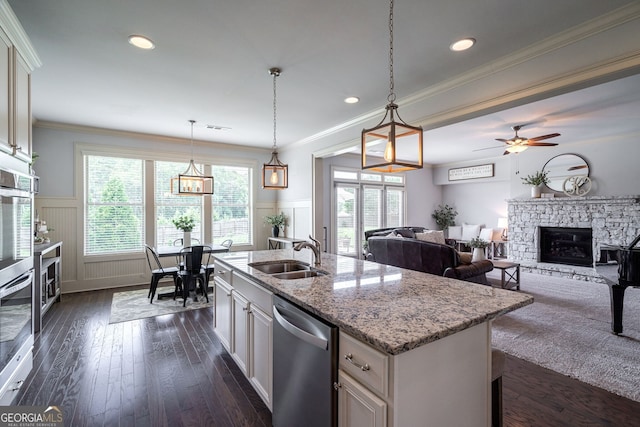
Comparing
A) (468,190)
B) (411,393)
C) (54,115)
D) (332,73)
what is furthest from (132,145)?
(468,190)

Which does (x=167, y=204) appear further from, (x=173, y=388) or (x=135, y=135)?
(x=173, y=388)

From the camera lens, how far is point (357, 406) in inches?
49.0

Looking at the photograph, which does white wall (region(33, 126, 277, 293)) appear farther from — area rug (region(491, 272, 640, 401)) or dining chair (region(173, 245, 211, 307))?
area rug (region(491, 272, 640, 401))

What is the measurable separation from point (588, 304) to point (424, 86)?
13.2 feet

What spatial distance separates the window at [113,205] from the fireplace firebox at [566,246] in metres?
8.52

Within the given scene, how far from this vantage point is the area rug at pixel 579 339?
8.46 feet

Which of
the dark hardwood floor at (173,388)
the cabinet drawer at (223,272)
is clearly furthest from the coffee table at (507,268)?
the cabinet drawer at (223,272)

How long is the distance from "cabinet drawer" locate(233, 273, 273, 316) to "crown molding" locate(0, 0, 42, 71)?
7.60ft

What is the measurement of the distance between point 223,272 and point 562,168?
7.31 m

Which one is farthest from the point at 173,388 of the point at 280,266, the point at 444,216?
the point at 444,216

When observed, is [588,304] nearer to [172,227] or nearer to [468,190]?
[468,190]

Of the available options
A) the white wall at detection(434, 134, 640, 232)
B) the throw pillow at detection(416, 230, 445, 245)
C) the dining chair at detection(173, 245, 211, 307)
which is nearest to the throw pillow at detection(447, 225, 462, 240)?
the white wall at detection(434, 134, 640, 232)

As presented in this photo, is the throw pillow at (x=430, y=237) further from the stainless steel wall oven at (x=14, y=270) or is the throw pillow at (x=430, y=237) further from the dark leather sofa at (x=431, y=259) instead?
the stainless steel wall oven at (x=14, y=270)

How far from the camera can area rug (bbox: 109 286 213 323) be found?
4043 mm
